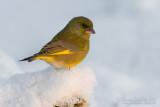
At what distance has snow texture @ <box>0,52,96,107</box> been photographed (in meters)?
2.52

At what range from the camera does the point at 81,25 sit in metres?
3.44

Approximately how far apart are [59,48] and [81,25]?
17.6 inches

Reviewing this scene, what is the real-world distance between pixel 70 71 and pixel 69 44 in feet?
1.84

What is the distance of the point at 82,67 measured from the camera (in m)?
2.92

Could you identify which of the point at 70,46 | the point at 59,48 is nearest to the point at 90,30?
the point at 70,46

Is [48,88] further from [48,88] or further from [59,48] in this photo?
[59,48]

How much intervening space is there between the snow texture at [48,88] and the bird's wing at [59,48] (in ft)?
0.88

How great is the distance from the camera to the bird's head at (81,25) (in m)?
3.38

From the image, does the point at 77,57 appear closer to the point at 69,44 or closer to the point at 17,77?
the point at 69,44

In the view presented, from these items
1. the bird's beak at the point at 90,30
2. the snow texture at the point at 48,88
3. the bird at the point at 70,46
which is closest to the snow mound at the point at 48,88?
the snow texture at the point at 48,88

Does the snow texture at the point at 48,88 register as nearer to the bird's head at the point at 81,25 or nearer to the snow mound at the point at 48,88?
the snow mound at the point at 48,88

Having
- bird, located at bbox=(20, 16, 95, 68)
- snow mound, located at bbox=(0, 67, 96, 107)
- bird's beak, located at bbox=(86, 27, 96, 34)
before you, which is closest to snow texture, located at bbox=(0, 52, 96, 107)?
snow mound, located at bbox=(0, 67, 96, 107)

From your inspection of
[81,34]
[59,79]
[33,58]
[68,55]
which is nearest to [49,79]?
[59,79]

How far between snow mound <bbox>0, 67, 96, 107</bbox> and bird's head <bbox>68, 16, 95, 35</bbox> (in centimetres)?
70
